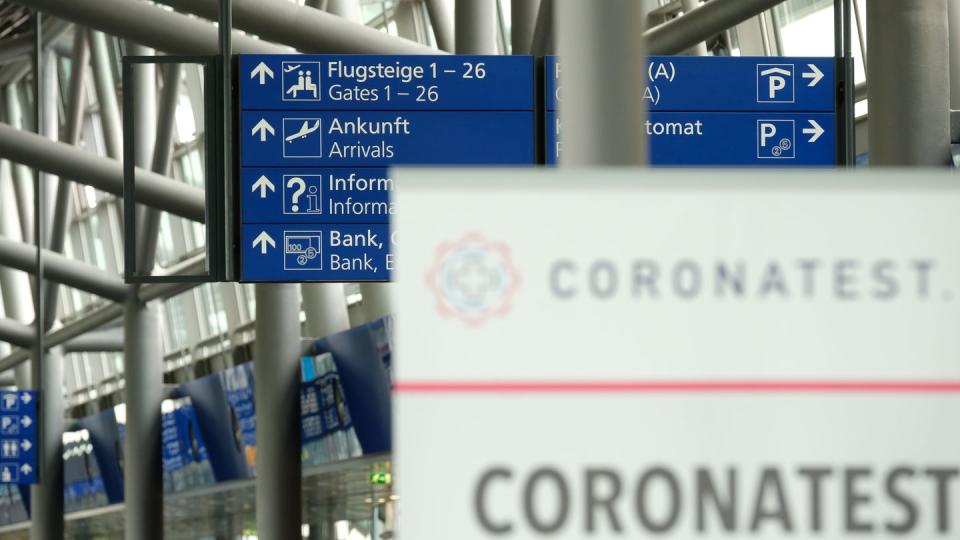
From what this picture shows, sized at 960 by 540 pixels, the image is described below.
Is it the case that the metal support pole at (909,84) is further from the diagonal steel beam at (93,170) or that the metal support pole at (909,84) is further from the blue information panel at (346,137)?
the diagonal steel beam at (93,170)

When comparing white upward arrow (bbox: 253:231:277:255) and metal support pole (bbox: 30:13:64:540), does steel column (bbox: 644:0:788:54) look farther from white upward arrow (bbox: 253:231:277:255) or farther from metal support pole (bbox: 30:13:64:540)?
metal support pole (bbox: 30:13:64:540)

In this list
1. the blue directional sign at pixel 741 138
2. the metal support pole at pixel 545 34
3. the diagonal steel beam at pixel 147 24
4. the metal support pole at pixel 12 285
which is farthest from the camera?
the metal support pole at pixel 12 285

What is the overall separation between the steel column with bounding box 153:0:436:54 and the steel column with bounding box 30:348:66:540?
18395mm

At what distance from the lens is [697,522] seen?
3451 millimetres

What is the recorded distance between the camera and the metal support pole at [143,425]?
2584cm

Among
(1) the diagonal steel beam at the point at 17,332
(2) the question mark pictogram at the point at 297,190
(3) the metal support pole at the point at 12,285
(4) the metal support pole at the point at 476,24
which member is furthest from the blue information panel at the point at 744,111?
(3) the metal support pole at the point at 12,285

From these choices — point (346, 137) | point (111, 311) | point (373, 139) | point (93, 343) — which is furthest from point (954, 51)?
point (93, 343)

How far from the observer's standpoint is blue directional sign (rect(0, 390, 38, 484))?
30.8 m

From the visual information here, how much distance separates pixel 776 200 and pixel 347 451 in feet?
64.6

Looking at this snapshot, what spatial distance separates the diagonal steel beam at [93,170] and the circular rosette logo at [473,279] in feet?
45.9

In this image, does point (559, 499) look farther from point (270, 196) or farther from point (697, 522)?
point (270, 196)

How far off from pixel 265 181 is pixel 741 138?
2.83 meters

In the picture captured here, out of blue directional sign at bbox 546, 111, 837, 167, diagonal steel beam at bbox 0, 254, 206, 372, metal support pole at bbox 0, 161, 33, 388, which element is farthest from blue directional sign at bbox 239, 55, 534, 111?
metal support pole at bbox 0, 161, 33, 388

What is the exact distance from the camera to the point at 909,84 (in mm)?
10438
